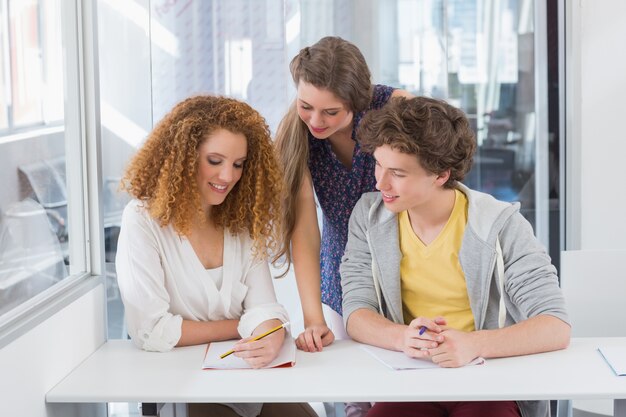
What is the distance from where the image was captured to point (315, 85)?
215cm

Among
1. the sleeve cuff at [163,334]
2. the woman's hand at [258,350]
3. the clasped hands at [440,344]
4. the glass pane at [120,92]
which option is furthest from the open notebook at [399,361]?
the glass pane at [120,92]

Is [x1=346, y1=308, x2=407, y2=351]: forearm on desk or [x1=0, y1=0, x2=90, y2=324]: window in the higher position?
[x1=0, y1=0, x2=90, y2=324]: window

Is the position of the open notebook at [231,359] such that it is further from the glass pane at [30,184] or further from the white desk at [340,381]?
the glass pane at [30,184]

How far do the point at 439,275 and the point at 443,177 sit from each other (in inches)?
9.4

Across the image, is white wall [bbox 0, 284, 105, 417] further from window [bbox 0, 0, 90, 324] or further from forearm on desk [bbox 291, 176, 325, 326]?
forearm on desk [bbox 291, 176, 325, 326]

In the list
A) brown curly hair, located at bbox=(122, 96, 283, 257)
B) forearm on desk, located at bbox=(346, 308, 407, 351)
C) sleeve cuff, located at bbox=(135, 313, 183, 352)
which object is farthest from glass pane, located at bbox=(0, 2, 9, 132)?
forearm on desk, located at bbox=(346, 308, 407, 351)

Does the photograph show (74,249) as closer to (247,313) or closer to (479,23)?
(247,313)

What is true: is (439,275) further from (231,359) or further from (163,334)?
(163,334)

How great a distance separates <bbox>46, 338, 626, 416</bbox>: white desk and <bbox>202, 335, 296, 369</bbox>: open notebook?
0.07ft

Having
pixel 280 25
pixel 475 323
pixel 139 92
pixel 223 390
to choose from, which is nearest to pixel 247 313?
pixel 223 390

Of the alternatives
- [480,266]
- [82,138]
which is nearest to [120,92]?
[82,138]

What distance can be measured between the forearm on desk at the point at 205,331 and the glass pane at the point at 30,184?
1.15 ft

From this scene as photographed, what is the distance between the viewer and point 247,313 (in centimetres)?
214

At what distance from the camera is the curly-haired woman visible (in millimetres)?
2066
